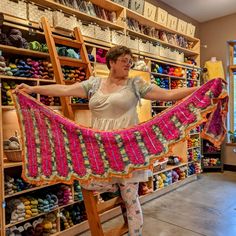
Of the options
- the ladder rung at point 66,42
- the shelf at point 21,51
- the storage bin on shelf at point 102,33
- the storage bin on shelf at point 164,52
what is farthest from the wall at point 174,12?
the shelf at point 21,51

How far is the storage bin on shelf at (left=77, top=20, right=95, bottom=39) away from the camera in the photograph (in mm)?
2715

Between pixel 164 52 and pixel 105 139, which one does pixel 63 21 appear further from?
pixel 164 52

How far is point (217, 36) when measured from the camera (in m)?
5.27

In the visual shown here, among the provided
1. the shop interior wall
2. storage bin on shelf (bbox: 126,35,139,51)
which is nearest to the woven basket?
storage bin on shelf (bbox: 126,35,139,51)

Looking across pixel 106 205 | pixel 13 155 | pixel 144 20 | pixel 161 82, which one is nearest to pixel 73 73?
pixel 13 155

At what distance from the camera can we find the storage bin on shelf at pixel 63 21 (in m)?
2.48

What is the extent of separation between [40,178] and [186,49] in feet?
12.0

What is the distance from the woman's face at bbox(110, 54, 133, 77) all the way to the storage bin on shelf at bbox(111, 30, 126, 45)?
55.8 inches

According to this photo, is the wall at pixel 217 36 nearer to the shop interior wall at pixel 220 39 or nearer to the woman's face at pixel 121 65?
the shop interior wall at pixel 220 39

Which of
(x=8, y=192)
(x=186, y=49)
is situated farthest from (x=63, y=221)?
(x=186, y=49)

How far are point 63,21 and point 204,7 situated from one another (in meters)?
3.25

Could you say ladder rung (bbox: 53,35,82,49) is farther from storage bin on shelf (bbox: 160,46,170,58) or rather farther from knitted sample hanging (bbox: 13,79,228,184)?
storage bin on shelf (bbox: 160,46,170,58)

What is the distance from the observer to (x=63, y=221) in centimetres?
251

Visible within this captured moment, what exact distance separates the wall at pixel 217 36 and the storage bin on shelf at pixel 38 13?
154 inches
